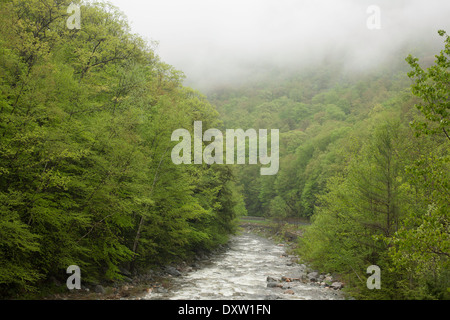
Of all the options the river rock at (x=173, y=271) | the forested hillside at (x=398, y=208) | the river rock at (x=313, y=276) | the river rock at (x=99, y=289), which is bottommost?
the river rock at (x=313, y=276)

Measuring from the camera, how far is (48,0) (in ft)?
63.9

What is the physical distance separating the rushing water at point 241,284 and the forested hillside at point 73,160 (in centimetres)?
306

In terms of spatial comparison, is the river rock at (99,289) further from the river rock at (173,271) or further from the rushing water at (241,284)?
the river rock at (173,271)

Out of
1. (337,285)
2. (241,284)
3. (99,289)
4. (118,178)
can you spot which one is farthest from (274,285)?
(118,178)

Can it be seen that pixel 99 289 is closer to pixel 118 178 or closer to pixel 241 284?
pixel 118 178

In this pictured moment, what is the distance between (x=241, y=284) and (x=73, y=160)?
12760 mm

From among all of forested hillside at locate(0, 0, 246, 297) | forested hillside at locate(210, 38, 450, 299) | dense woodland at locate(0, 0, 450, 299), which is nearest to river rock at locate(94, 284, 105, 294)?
forested hillside at locate(0, 0, 246, 297)

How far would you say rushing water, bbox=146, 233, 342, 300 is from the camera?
17.5 meters

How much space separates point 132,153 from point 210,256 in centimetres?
1927

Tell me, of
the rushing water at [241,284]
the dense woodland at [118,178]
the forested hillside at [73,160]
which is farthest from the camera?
the rushing water at [241,284]

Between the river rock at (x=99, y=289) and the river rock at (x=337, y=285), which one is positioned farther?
the river rock at (x=337, y=285)

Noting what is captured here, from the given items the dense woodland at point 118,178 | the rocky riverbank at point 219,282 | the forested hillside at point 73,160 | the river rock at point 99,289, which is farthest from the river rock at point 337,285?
the river rock at point 99,289

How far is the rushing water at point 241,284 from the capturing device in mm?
17484

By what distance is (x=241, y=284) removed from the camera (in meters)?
20.7
